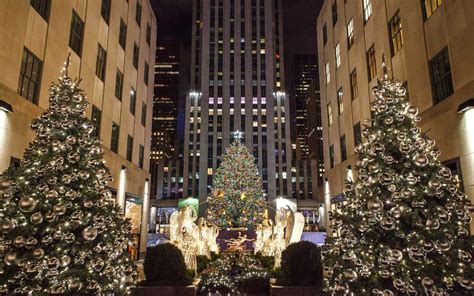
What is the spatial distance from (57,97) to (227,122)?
79461 millimetres

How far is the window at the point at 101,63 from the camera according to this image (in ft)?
62.2

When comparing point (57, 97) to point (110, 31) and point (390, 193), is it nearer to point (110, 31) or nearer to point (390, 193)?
point (390, 193)

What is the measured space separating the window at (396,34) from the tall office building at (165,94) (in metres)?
153

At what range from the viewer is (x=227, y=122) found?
86500mm

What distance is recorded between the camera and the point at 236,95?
87.7 m

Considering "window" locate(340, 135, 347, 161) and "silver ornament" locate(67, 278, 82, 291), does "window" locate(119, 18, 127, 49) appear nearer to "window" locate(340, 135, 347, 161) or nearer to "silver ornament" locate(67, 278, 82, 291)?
"window" locate(340, 135, 347, 161)

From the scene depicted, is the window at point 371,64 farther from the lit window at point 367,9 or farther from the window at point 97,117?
the window at point 97,117

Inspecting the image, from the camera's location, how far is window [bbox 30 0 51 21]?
1272cm

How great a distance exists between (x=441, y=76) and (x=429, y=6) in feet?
10.9

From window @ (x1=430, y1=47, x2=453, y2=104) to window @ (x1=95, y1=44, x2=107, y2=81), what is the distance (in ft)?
57.1

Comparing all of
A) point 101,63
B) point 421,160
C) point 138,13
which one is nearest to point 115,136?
point 101,63

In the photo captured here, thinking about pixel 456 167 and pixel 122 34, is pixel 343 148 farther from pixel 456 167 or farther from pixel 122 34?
pixel 122 34

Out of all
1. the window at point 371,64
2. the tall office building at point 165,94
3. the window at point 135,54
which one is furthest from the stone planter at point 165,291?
the tall office building at point 165,94

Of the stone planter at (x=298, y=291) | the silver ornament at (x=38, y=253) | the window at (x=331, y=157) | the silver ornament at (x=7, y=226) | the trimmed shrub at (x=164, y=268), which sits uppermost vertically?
the window at (x=331, y=157)
